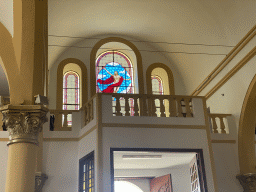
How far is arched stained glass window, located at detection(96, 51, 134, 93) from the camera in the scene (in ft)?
44.9

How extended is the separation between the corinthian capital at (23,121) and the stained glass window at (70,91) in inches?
291

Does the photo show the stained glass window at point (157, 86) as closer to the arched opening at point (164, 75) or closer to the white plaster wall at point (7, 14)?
the arched opening at point (164, 75)

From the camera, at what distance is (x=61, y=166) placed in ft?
33.6

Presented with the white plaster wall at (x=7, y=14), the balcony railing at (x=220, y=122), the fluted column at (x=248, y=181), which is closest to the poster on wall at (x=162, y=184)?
the balcony railing at (x=220, y=122)

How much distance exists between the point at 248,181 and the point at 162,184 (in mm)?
3705

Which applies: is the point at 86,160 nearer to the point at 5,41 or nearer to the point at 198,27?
the point at 5,41

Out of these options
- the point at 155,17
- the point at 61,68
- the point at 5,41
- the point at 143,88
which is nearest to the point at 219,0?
the point at 155,17

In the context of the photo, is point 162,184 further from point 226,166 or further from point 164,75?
point 164,75

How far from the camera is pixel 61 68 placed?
1335 centimetres

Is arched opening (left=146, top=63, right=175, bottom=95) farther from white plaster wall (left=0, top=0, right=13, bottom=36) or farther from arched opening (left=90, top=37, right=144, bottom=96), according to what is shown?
white plaster wall (left=0, top=0, right=13, bottom=36)

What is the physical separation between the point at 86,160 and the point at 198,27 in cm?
648

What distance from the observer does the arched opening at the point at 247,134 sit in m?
10.6

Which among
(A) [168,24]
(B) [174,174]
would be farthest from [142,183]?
(A) [168,24]

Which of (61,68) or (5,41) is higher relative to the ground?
(61,68)
